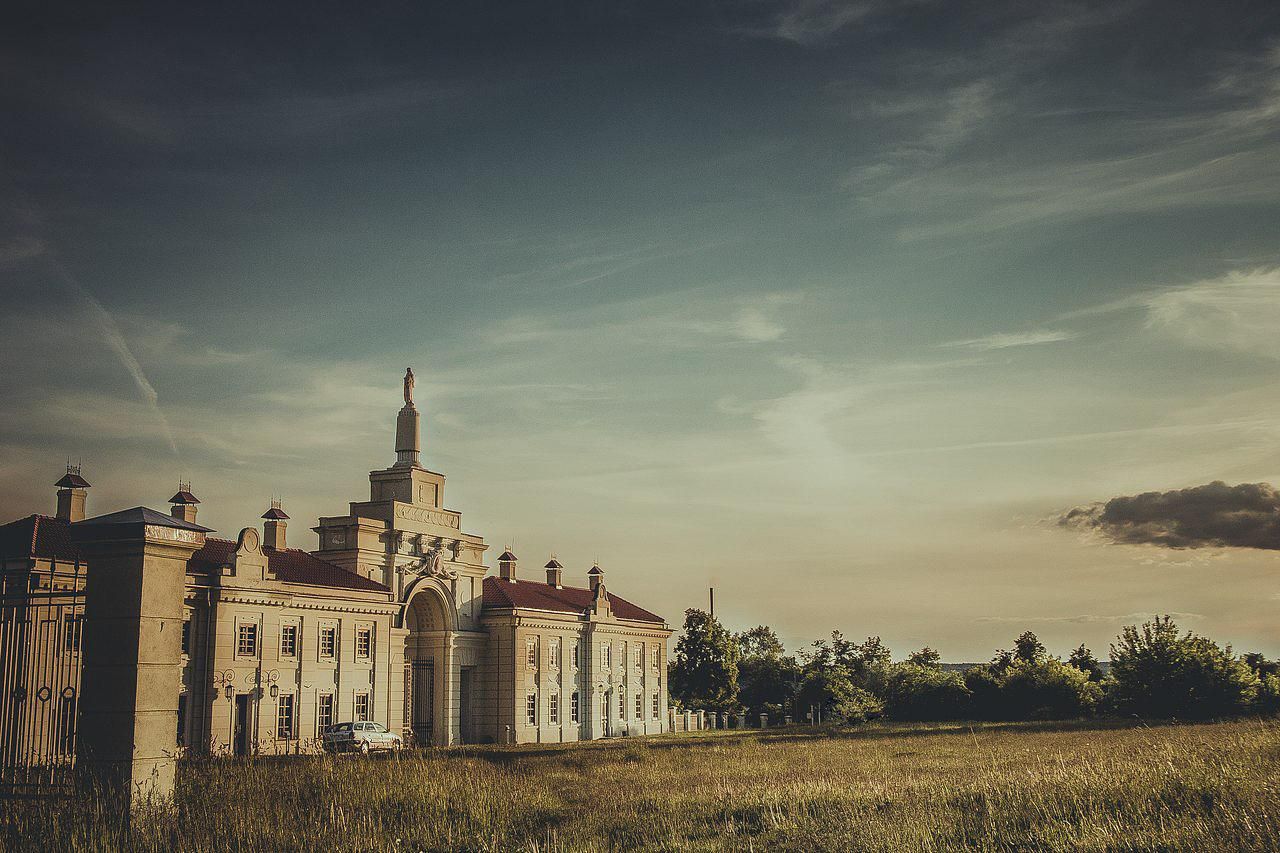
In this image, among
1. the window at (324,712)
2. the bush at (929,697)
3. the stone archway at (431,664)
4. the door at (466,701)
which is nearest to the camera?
the window at (324,712)

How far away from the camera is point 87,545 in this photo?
526 inches

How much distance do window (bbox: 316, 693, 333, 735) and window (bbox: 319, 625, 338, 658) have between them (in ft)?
5.74

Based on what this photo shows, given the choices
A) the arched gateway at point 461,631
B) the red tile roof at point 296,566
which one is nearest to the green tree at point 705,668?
the arched gateway at point 461,631

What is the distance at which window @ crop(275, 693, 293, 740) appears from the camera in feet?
143

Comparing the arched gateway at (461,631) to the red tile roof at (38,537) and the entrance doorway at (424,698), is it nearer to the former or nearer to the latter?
the entrance doorway at (424,698)

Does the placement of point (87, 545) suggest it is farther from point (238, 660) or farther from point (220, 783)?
point (238, 660)

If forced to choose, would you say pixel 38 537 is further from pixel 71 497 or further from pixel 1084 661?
pixel 1084 661

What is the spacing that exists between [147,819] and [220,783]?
3.94 metres

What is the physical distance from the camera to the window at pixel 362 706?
48.3 metres

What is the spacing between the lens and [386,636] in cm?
5009

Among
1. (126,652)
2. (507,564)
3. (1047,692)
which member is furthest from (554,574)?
(126,652)

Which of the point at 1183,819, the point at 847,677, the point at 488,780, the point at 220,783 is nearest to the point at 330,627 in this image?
the point at 488,780

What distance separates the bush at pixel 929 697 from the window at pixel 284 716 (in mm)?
39452

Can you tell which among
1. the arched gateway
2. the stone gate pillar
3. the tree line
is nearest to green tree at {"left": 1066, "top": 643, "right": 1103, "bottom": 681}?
the tree line
